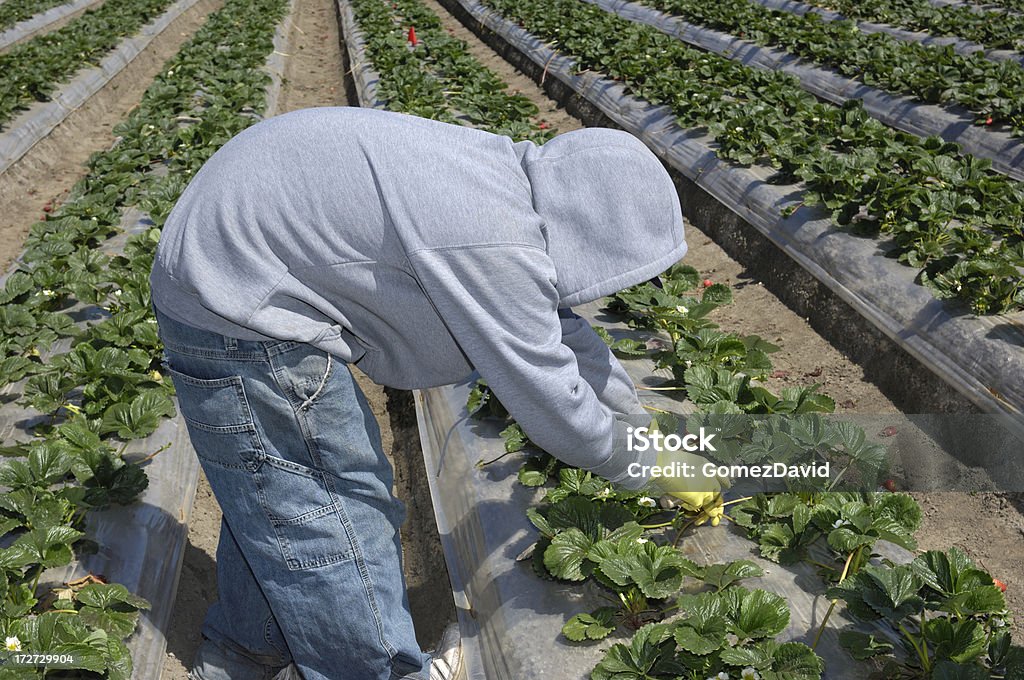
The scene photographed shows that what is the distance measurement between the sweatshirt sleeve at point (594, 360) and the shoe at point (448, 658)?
0.92 metres

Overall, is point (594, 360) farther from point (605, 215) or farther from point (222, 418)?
point (222, 418)

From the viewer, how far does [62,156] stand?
8789 mm

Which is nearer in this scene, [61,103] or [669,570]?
[669,570]

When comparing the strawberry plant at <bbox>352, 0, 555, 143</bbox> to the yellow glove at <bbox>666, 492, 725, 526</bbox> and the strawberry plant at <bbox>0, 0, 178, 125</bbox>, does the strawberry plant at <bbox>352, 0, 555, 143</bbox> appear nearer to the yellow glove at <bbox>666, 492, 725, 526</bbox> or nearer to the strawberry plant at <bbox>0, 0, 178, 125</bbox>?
the strawberry plant at <bbox>0, 0, 178, 125</bbox>

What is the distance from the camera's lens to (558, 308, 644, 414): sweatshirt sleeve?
227cm

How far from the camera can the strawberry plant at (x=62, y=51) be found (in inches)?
348

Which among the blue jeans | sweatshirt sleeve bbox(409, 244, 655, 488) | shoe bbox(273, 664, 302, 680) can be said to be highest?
sweatshirt sleeve bbox(409, 244, 655, 488)

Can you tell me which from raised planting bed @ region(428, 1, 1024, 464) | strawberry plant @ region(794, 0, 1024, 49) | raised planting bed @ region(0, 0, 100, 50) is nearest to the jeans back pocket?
raised planting bed @ region(428, 1, 1024, 464)

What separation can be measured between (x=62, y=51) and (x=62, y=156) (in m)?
2.74

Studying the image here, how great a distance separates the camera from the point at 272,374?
6.61 ft

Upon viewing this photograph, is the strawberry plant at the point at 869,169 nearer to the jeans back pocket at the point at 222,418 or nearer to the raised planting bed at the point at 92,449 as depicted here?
the jeans back pocket at the point at 222,418

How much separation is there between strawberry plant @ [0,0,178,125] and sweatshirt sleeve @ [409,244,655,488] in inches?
312

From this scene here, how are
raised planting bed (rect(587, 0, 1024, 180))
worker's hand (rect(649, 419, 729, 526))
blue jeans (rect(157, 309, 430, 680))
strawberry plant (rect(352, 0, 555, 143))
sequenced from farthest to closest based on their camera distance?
strawberry plant (rect(352, 0, 555, 143))
raised planting bed (rect(587, 0, 1024, 180))
worker's hand (rect(649, 419, 729, 526))
blue jeans (rect(157, 309, 430, 680))

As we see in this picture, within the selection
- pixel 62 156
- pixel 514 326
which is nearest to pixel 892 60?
pixel 514 326
